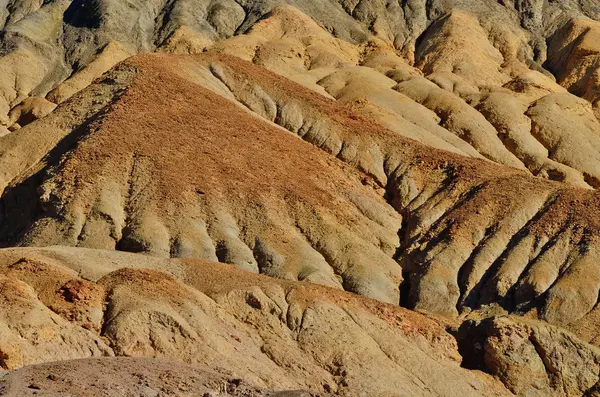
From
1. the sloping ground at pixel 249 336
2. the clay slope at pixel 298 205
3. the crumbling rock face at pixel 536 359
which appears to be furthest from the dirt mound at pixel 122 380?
the clay slope at pixel 298 205

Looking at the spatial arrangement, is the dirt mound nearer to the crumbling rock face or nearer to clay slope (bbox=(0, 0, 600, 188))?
the crumbling rock face

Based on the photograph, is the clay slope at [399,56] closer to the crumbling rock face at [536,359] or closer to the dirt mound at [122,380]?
the crumbling rock face at [536,359]

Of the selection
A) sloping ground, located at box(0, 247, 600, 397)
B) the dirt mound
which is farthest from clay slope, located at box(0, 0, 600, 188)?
the dirt mound

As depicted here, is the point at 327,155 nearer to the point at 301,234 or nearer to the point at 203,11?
the point at 301,234

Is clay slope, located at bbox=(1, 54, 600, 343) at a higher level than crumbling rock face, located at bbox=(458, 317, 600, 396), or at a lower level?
lower

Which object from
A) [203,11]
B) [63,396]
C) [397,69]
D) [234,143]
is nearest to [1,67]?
[203,11]

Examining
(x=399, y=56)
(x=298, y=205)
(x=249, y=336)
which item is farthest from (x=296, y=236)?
(x=399, y=56)
